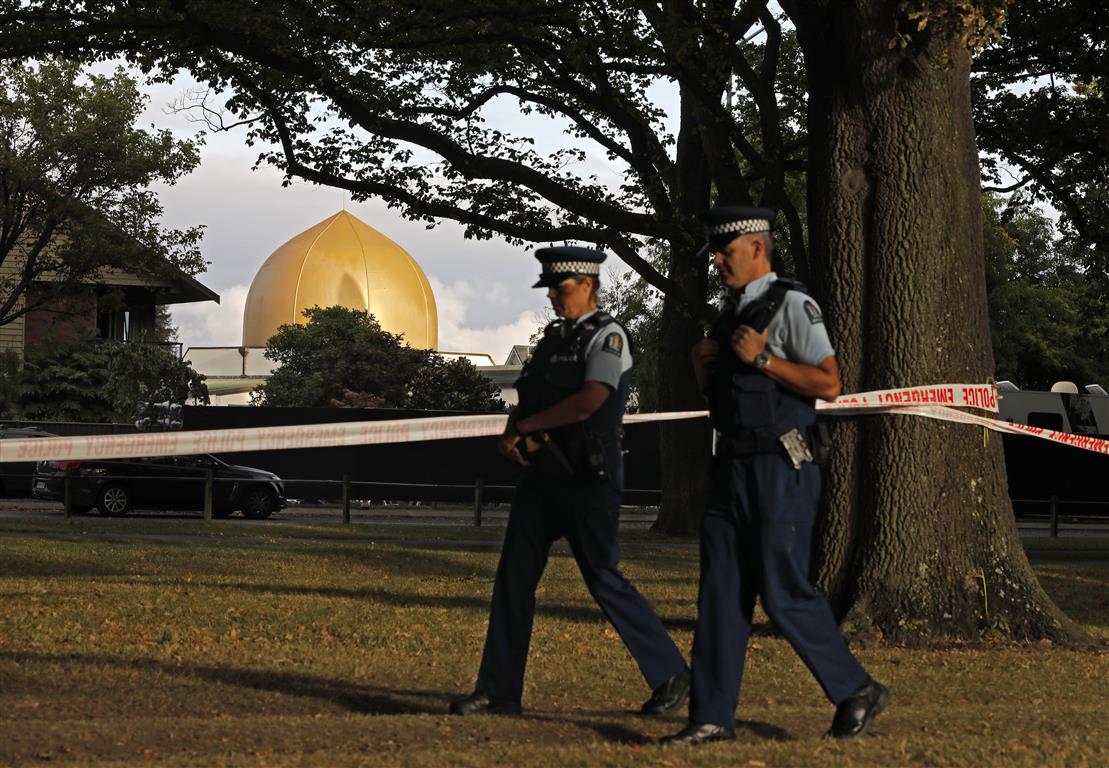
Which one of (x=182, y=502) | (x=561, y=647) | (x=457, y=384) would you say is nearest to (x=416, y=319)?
(x=457, y=384)

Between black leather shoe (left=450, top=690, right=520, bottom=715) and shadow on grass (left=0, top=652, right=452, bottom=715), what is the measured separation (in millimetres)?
337

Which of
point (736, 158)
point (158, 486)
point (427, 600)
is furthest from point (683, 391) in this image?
point (427, 600)

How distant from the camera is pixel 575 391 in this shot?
20.7ft

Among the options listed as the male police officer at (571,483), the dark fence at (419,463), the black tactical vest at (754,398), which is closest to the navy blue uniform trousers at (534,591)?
the male police officer at (571,483)

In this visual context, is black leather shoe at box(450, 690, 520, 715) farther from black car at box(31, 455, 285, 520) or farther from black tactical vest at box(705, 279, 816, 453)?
black car at box(31, 455, 285, 520)

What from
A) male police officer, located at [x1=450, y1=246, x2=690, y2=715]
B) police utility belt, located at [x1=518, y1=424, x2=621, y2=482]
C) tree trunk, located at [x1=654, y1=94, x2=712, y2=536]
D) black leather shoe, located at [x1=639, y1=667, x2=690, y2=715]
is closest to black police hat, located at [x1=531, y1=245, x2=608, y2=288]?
male police officer, located at [x1=450, y1=246, x2=690, y2=715]

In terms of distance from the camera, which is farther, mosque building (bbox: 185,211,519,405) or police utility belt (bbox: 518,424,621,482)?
mosque building (bbox: 185,211,519,405)

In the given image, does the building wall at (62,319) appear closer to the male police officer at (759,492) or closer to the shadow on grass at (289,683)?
the shadow on grass at (289,683)

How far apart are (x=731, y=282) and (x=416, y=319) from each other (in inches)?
3489

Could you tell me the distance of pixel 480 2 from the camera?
58.9ft

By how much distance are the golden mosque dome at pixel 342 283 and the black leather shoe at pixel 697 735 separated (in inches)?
3410

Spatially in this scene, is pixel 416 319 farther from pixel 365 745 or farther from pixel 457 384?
pixel 365 745

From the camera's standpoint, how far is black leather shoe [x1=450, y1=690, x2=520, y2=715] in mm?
6398

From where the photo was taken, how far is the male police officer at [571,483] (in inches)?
247
